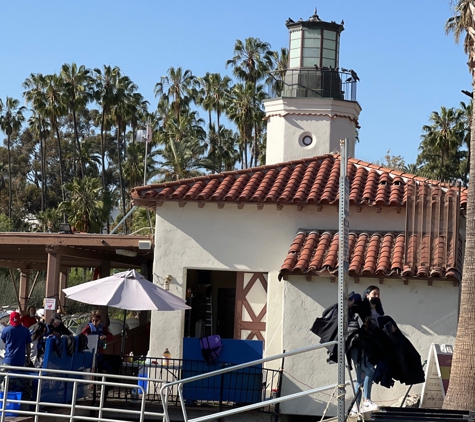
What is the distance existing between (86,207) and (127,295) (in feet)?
121

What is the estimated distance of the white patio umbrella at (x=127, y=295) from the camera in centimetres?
1339

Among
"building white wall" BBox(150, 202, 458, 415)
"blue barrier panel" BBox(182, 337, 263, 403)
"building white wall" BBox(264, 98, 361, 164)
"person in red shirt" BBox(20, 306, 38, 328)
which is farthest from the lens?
"building white wall" BBox(264, 98, 361, 164)

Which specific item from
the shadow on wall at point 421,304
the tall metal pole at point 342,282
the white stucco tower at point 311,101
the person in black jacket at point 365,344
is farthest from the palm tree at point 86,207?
the tall metal pole at point 342,282

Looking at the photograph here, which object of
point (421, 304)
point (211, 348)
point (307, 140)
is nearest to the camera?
point (211, 348)

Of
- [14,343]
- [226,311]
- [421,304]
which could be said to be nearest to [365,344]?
[421,304]

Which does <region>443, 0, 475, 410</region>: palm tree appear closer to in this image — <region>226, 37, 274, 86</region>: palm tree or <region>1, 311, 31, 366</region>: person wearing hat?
<region>1, 311, 31, 366</region>: person wearing hat

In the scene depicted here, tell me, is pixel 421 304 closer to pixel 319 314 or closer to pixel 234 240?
pixel 319 314

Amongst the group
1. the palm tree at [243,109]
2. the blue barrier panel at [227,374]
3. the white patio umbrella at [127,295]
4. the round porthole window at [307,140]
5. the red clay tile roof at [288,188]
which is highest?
the palm tree at [243,109]

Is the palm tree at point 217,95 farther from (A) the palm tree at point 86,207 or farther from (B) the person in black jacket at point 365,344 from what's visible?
(B) the person in black jacket at point 365,344

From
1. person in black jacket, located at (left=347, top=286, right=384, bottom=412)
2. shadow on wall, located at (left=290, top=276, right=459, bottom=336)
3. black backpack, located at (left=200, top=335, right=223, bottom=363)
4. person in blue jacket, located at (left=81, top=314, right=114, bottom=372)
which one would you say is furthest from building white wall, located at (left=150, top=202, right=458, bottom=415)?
person in black jacket, located at (left=347, top=286, right=384, bottom=412)

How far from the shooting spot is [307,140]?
21141 millimetres

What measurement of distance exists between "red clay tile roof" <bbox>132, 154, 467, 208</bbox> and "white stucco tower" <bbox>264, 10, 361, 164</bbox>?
3229 millimetres

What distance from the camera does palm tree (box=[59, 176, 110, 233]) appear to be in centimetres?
4916

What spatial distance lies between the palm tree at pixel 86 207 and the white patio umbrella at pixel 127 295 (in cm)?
3551
